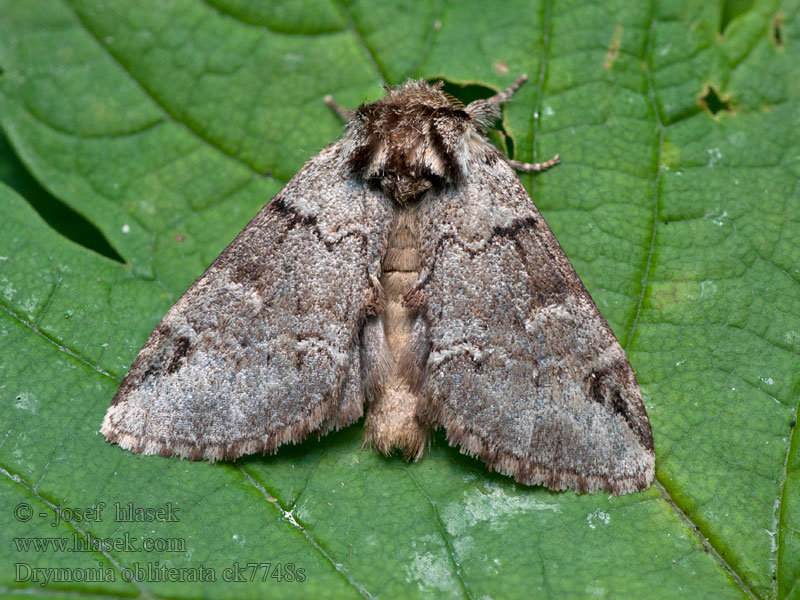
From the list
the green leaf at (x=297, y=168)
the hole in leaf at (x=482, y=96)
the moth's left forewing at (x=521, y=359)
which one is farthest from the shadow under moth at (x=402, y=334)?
the hole in leaf at (x=482, y=96)

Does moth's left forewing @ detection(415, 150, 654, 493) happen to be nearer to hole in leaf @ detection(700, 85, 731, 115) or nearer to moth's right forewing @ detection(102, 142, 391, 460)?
moth's right forewing @ detection(102, 142, 391, 460)

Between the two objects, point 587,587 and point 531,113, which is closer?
point 587,587

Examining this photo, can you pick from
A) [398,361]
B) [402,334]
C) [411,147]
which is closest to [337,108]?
[411,147]

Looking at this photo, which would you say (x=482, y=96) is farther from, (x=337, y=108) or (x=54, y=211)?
(x=54, y=211)

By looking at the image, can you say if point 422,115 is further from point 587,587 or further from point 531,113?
point 587,587

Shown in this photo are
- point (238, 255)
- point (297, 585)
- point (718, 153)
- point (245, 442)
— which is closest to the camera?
point (297, 585)

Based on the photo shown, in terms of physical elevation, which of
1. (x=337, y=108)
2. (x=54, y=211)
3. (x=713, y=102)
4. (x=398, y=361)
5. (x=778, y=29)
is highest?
(x=778, y=29)

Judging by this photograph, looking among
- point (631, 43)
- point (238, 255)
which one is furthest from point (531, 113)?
point (238, 255)
